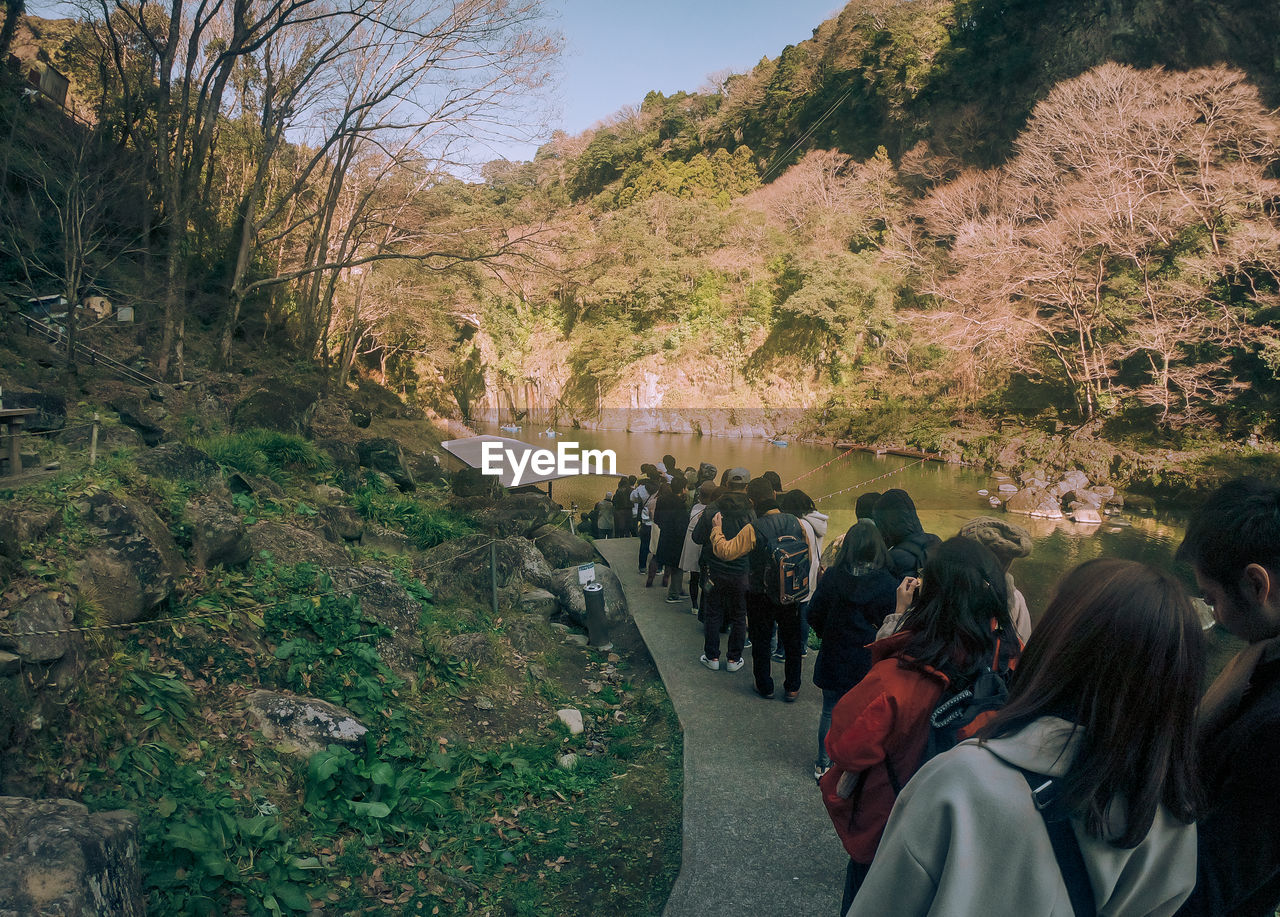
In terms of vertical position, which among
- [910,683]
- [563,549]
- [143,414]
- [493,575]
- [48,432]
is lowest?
[563,549]

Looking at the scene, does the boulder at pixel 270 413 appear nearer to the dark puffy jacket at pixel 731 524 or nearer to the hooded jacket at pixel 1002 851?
the dark puffy jacket at pixel 731 524

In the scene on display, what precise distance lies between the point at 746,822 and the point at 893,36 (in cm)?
4740

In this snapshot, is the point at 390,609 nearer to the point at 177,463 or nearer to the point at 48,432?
the point at 177,463

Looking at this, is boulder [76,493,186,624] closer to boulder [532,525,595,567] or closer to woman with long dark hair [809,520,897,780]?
woman with long dark hair [809,520,897,780]

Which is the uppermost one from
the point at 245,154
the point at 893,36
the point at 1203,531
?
the point at 893,36

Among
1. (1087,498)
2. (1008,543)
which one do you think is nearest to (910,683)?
(1008,543)

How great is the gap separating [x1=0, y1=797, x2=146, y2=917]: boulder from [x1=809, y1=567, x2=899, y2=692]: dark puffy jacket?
9.56ft

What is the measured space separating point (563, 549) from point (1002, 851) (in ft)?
27.0

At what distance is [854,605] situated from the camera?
11.6 ft

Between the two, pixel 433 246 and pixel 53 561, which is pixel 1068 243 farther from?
pixel 53 561

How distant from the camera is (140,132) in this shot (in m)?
15.3

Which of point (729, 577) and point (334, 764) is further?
point (729, 577)

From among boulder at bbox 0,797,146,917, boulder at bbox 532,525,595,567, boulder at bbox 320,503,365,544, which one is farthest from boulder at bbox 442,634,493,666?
boulder at bbox 532,525,595,567

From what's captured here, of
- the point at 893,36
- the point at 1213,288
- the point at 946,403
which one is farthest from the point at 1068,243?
the point at 893,36
